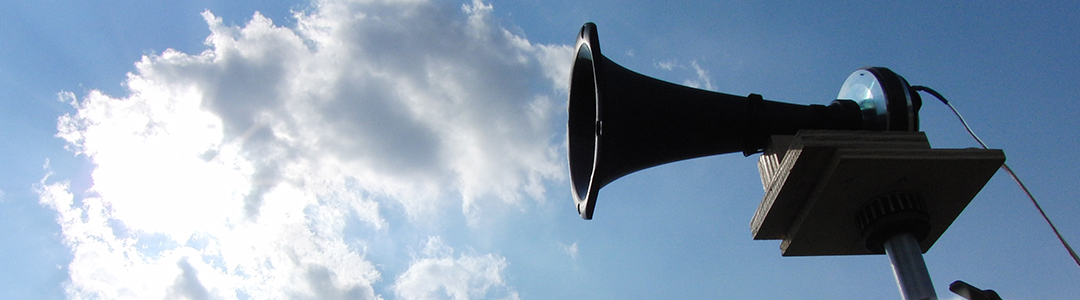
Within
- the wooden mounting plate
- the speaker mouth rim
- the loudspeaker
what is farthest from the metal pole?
the speaker mouth rim

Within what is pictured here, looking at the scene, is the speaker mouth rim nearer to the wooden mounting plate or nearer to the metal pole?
the wooden mounting plate

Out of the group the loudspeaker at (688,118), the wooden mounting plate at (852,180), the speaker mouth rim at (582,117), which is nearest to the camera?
the wooden mounting plate at (852,180)

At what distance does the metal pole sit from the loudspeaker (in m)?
0.57

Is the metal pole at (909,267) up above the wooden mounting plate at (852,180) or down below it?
below

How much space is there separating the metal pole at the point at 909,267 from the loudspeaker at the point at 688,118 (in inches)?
22.5

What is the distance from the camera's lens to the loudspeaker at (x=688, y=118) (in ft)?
10.6

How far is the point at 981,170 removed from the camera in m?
2.64

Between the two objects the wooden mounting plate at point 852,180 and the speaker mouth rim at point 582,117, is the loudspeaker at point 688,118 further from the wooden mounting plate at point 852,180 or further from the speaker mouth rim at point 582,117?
the wooden mounting plate at point 852,180

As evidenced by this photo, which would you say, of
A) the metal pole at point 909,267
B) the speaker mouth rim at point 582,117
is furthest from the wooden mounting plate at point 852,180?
the speaker mouth rim at point 582,117

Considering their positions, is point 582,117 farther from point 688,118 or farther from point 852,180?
point 852,180

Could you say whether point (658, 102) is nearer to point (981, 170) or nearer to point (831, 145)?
point (831, 145)

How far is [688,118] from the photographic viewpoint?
3428 millimetres

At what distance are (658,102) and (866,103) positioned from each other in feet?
3.23

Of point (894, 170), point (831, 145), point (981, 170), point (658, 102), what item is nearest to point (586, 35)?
point (658, 102)
